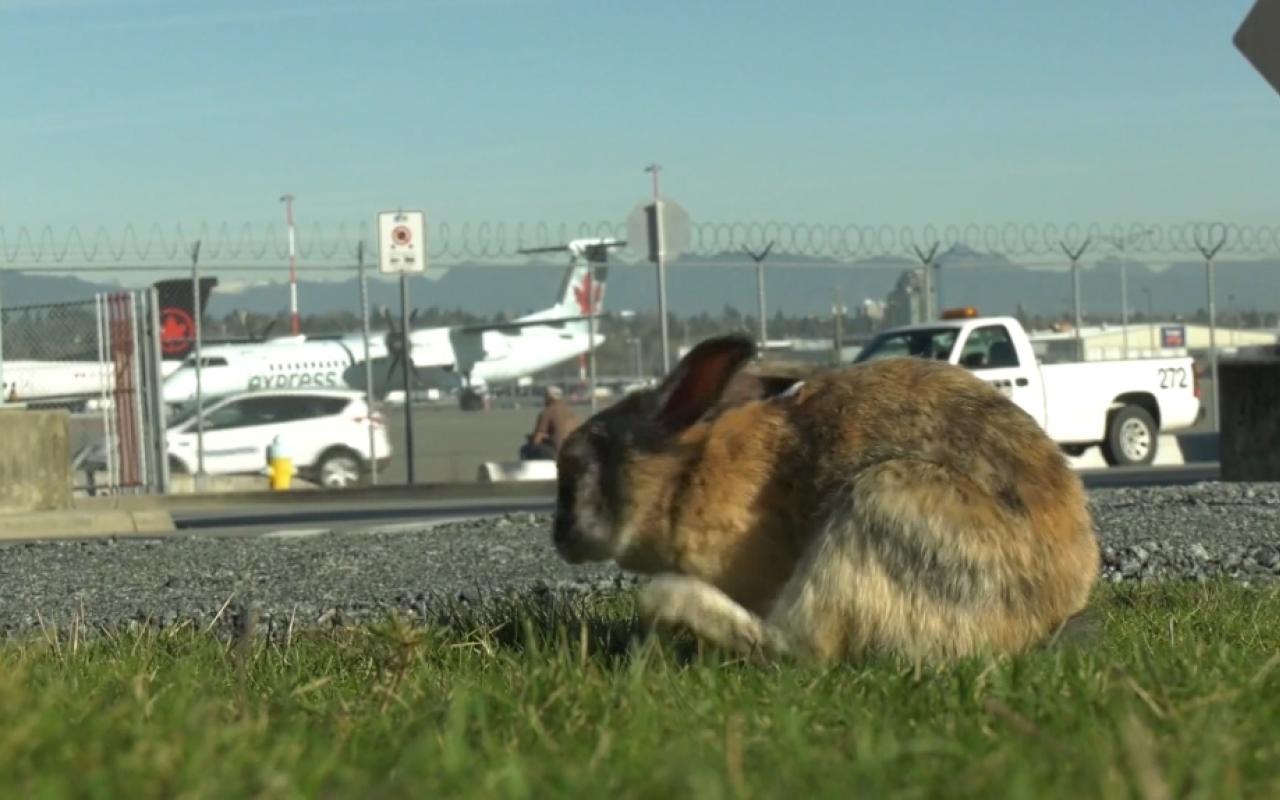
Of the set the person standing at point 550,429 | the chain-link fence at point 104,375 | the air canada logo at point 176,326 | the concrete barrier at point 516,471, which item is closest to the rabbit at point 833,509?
the chain-link fence at point 104,375

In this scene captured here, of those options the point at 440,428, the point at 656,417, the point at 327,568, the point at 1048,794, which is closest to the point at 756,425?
the point at 656,417

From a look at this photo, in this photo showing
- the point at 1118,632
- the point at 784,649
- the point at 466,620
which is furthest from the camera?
the point at 466,620

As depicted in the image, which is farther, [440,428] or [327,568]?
[440,428]

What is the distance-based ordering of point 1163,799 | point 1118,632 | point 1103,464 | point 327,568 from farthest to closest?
point 1103,464, point 327,568, point 1118,632, point 1163,799

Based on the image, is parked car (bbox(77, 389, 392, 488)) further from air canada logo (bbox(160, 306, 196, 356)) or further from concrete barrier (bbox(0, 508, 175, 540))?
concrete barrier (bbox(0, 508, 175, 540))

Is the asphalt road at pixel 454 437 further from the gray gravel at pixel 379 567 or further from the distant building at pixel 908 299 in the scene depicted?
the gray gravel at pixel 379 567

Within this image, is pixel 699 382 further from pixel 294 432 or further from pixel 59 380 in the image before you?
pixel 294 432

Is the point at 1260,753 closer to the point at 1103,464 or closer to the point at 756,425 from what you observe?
the point at 756,425

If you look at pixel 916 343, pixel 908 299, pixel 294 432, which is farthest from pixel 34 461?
pixel 908 299

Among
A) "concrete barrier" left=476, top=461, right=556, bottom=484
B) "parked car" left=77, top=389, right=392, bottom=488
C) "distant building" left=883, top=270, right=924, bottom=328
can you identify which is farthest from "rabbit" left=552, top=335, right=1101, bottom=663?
"parked car" left=77, top=389, right=392, bottom=488
